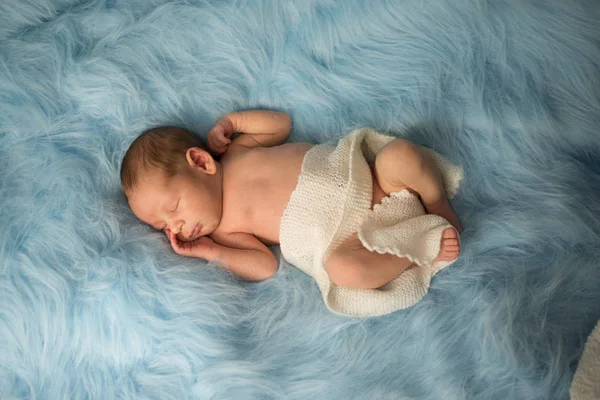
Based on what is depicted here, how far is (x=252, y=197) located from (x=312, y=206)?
20cm

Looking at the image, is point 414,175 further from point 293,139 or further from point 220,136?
point 220,136

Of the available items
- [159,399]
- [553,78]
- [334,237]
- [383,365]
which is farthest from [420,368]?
[553,78]

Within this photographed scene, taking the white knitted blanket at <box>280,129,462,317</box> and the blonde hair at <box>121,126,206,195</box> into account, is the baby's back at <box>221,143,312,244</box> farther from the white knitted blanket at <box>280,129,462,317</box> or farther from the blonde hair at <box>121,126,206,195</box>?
the blonde hair at <box>121,126,206,195</box>

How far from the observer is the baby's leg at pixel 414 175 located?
1.56m

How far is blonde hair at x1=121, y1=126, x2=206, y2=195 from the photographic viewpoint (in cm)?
164

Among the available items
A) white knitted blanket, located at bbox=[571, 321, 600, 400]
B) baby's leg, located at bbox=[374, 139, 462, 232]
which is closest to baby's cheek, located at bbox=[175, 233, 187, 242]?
baby's leg, located at bbox=[374, 139, 462, 232]

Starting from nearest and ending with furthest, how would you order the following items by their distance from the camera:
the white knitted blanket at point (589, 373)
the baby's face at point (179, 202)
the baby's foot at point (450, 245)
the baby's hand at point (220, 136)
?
the white knitted blanket at point (589, 373) < the baby's foot at point (450, 245) < the baby's face at point (179, 202) < the baby's hand at point (220, 136)

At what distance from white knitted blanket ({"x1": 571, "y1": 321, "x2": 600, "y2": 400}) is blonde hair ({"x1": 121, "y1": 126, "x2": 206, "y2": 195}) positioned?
1165 mm

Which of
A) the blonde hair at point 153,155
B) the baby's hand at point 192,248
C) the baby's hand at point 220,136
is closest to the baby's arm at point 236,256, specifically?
the baby's hand at point 192,248

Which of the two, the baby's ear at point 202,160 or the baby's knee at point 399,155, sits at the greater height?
the baby's knee at point 399,155

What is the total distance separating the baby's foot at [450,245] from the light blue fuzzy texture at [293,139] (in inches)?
3.6

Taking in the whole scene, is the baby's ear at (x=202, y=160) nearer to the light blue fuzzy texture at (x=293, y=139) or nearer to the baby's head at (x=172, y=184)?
the baby's head at (x=172, y=184)

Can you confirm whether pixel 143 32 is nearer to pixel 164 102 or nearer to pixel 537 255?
pixel 164 102

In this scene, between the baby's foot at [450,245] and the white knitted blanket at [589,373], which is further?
the baby's foot at [450,245]
